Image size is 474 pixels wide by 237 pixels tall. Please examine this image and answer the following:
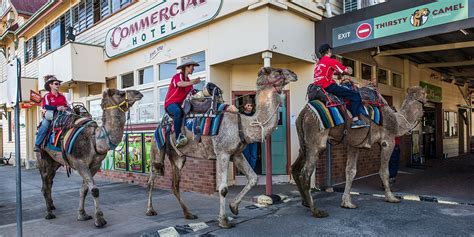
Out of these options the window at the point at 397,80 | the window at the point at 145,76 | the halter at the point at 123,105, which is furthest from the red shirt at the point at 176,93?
the window at the point at 397,80

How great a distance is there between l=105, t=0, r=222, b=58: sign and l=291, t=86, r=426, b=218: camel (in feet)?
11.9

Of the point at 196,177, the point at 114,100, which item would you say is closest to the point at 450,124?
the point at 196,177

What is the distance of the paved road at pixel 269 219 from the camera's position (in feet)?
17.5

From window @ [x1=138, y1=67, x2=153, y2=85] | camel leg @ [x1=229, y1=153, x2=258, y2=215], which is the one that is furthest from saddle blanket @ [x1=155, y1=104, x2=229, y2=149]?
window @ [x1=138, y1=67, x2=153, y2=85]

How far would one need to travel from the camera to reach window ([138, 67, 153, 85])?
1053 centimetres

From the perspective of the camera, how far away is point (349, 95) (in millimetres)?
6293

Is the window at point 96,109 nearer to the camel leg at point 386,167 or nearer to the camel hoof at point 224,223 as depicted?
the camel hoof at point 224,223

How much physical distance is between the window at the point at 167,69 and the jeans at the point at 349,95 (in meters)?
4.73

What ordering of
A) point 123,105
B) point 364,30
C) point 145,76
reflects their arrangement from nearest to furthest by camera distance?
point 123,105 < point 364,30 < point 145,76

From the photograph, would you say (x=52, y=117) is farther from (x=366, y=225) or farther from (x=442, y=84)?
(x=442, y=84)

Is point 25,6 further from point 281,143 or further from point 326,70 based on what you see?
point 326,70

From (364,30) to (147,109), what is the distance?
6206mm

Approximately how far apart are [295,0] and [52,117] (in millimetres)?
5497

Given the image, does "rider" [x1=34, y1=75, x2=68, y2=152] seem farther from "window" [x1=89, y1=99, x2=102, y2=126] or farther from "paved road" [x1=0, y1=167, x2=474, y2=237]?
"window" [x1=89, y1=99, x2=102, y2=126]
